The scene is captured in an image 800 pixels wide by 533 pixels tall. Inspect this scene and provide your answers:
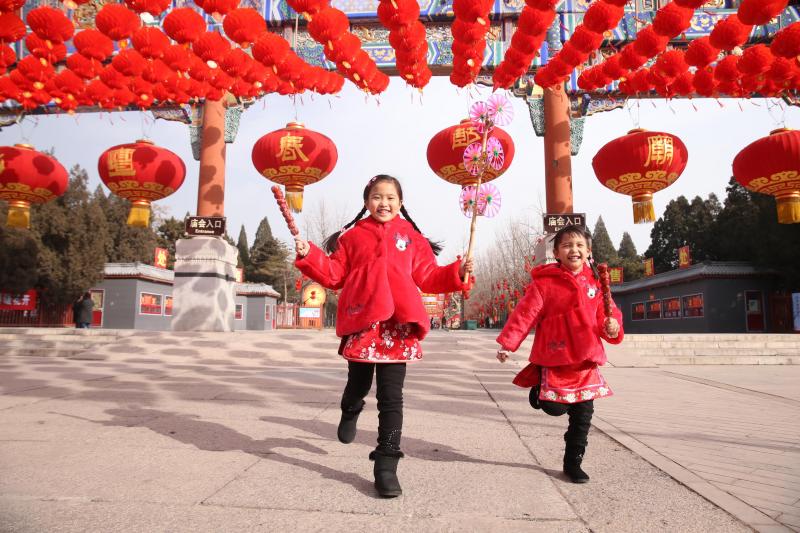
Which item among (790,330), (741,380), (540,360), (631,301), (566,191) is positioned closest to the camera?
(540,360)

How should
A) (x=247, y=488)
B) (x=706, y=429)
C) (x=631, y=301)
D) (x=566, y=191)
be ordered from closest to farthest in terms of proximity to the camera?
(x=247, y=488), (x=706, y=429), (x=566, y=191), (x=631, y=301)

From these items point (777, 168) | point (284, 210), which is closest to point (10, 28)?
point (284, 210)

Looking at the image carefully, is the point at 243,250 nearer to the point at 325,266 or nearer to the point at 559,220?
the point at 559,220

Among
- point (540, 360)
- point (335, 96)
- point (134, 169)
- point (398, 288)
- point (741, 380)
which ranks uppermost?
point (335, 96)

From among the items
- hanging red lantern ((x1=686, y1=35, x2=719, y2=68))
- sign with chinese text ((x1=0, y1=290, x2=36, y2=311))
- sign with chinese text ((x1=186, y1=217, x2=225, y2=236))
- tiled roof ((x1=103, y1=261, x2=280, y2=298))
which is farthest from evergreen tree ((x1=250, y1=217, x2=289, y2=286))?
hanging red lantern ((x1=686, y1=35, x2=719, y2=68))

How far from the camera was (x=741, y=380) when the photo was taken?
5953 millimetres

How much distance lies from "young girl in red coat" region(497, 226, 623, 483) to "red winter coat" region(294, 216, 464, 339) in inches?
16.9

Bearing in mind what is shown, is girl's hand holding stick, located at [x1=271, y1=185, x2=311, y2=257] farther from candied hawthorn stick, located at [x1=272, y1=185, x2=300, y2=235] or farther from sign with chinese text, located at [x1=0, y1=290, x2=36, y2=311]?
sign with chinese text, located at [x1=0, y1=290, x2=36, y2=311]

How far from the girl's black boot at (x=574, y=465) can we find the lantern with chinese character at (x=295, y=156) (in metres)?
6.90

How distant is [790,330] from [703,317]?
274 cm

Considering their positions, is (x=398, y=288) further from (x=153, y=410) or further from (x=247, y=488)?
(x=153, y=410)

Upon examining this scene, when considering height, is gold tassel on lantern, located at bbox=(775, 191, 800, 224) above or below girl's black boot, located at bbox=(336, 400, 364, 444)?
above

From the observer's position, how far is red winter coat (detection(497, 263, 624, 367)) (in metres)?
2.29

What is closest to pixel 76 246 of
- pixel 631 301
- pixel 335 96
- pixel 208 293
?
pixel 208 293
